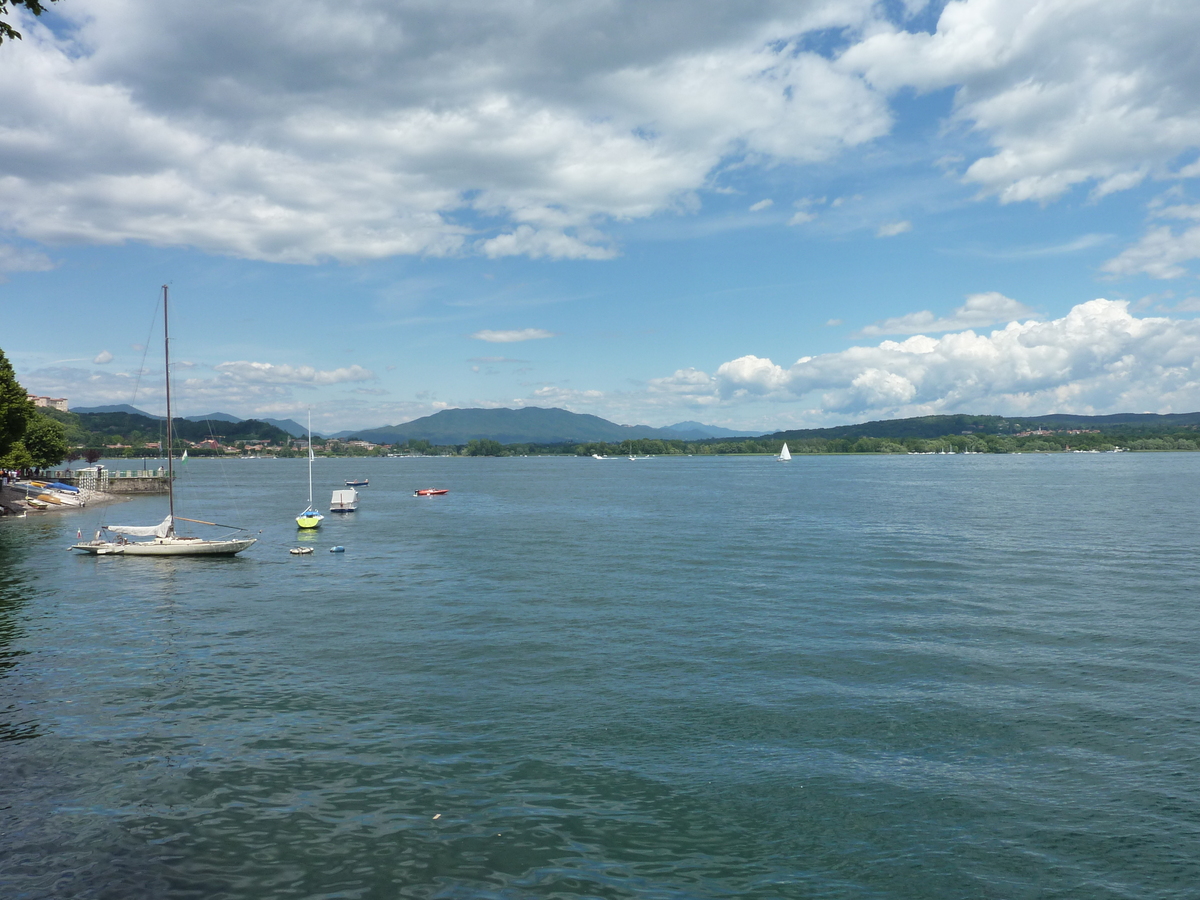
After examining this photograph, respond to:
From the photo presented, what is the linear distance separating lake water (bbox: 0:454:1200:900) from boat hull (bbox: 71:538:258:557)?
9.19 m

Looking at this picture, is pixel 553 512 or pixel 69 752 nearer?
pixel 69 752

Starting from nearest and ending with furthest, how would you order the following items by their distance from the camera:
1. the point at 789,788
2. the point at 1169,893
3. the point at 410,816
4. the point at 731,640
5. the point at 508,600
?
the point at 1169,893 < the point at 410,816 < the point at 789,788 < the point at 731,640 < the point at 508,600

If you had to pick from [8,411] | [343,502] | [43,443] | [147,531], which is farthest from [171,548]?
[43,443]

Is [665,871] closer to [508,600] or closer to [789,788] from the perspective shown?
[789,788]

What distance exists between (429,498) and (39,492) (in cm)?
5345

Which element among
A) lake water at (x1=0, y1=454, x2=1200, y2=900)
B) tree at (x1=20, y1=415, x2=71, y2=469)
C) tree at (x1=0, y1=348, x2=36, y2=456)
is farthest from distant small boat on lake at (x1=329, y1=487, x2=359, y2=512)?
lake water at (x1=0, y1=454, x2=1200, y2=900)

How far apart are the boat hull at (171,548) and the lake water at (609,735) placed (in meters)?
9.19

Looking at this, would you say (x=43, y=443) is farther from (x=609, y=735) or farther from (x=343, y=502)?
(x=609, y=735)

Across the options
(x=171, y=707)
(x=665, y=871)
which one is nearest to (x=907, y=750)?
(x=665, y=871)

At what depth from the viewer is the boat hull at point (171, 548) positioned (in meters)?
54.0

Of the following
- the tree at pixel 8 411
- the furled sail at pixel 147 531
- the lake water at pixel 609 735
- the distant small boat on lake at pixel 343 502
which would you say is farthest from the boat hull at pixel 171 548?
the distant small boat on lake at pixel 343 502

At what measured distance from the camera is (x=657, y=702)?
22234mm

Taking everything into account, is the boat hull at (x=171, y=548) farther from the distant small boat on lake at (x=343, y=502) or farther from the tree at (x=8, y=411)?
the distant small boat on lake at (x=343, y=502)

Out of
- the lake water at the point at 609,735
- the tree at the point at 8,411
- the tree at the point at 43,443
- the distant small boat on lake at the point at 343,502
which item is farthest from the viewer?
the tree at the point at 43,443
